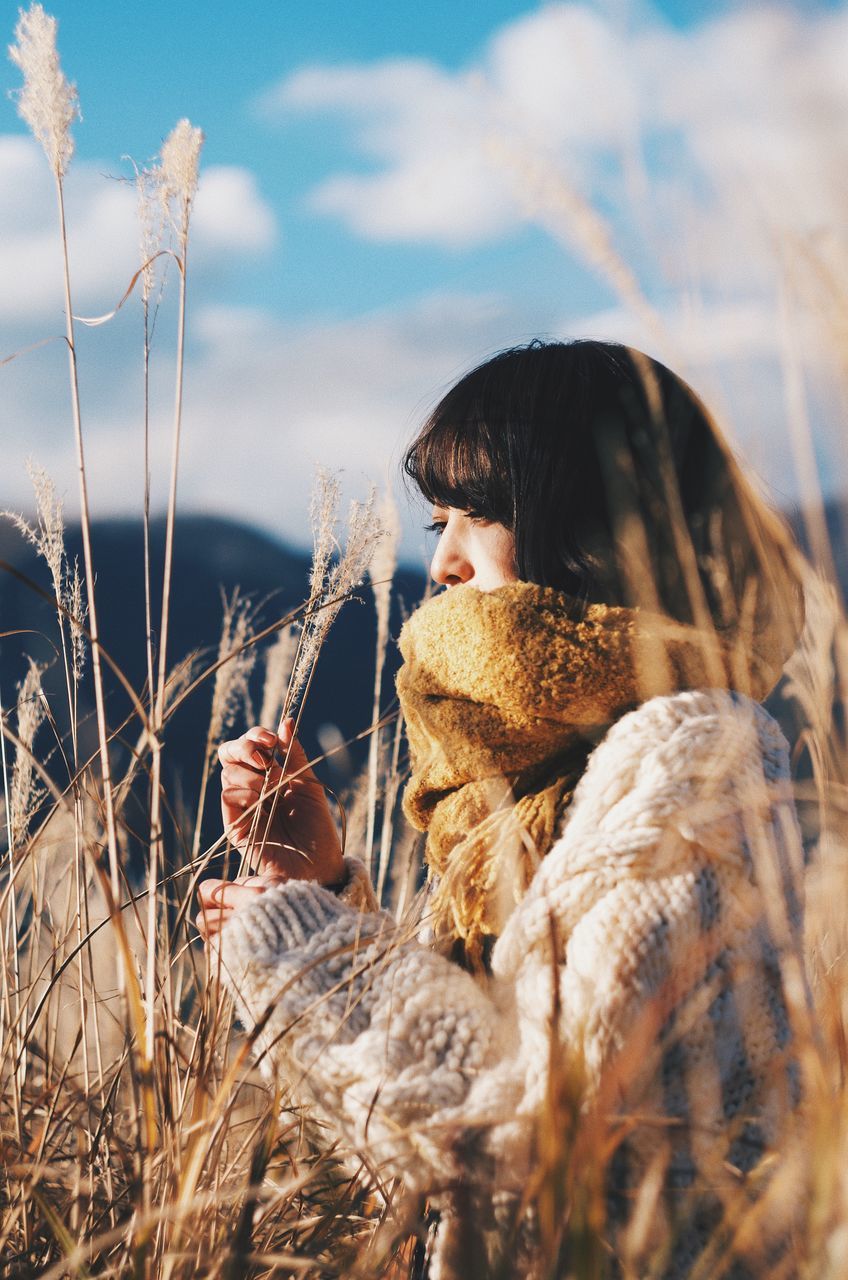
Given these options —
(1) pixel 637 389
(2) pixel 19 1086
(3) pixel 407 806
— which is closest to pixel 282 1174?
(2) pixel 19 1086

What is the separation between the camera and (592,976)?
871 millimetres

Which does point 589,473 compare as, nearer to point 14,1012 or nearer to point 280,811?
point 280,811

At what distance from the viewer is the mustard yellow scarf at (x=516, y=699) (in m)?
1.06

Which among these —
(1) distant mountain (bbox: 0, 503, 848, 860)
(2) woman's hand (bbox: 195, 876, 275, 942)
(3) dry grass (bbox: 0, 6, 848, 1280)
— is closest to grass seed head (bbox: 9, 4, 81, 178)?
(3) dry grass (bbox: 0, 6, 848, 1280)

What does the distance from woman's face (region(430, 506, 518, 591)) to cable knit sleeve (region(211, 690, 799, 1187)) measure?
0.30m

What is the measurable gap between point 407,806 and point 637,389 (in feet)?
2.03

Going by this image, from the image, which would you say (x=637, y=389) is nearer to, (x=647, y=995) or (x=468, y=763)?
(x=468, y=763)

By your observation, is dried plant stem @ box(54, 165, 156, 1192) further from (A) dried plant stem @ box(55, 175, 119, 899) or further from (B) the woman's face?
(B) the woman's face

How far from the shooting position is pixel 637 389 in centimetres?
125

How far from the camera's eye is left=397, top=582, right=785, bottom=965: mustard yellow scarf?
1062 mm

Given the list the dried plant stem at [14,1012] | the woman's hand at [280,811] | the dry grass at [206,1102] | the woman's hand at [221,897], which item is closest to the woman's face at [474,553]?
the dry grass at [206,1102]

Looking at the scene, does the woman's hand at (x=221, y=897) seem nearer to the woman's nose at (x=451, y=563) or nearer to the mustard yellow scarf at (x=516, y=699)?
the mustard yellow scarf at (x=516, y=699)

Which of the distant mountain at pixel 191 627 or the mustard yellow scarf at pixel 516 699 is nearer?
the mustard yellow scarf at pixel 516 699

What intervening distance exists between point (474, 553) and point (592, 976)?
0.59 m
